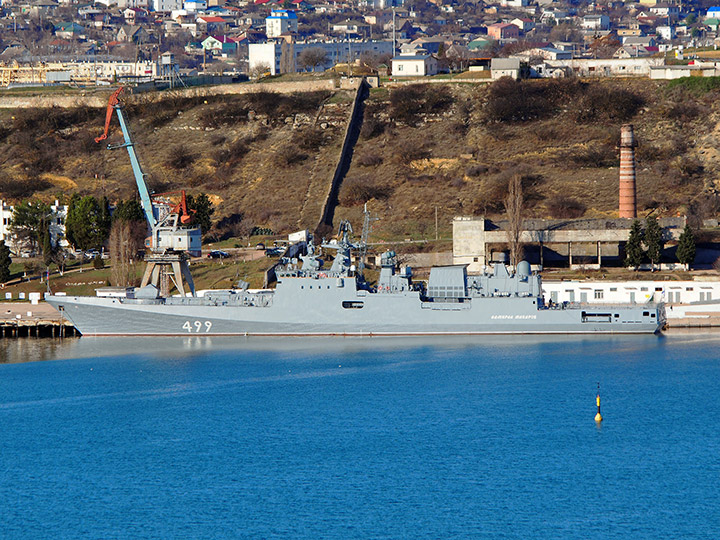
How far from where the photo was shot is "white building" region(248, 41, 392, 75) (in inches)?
5276

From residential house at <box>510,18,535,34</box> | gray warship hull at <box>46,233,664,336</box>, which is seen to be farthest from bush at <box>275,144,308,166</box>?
residential house at <box>510,18,535,34</box>

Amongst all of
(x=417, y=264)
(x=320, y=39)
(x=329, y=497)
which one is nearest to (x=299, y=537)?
(x=329, y=497)

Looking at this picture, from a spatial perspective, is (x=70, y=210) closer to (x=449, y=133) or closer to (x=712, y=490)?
(x=449, y=133)

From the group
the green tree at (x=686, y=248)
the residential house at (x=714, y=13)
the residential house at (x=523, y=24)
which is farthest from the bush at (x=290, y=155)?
the residential house at (x=714, y=13)

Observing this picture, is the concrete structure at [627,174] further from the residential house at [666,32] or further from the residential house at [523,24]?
the residential house at [523,24]

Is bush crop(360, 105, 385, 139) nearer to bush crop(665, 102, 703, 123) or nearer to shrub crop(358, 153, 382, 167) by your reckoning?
shrub crop(358, 153, 382, 167)

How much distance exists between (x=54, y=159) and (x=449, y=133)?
29.7 metres

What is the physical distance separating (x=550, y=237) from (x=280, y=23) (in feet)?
411

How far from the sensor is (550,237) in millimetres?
67625

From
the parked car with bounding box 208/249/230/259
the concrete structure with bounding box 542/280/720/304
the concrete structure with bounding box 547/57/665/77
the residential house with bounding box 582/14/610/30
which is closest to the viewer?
the concrete structure with bounding box 542/280/720/304

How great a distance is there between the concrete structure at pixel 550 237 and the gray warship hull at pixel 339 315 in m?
9.41

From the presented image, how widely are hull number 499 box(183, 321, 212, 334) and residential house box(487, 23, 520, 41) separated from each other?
135m

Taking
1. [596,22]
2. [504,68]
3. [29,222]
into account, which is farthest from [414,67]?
[596,22]

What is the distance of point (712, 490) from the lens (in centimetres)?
3600
